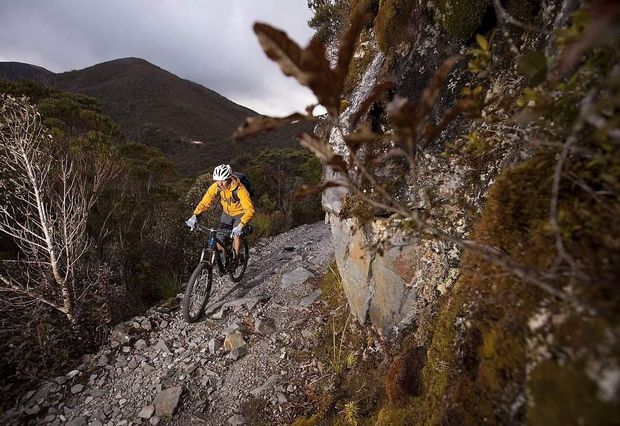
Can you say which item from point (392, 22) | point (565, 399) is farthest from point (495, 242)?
point (392, 22)

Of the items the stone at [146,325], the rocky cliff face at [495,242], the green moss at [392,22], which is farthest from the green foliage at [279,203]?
the rocky cliff face at [495,242]

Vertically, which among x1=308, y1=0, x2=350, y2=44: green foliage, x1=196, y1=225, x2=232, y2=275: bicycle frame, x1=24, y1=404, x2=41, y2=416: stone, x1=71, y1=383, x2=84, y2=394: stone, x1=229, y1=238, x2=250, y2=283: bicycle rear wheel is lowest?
x1=24, y1=404, x2=41, y2=416: stone

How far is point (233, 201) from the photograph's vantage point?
5.66 meters

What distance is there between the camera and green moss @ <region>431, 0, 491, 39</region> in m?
2.52

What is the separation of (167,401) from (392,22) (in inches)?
187

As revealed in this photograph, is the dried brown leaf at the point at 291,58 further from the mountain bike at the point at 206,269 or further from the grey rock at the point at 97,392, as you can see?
the grey rock at the point at 97,392

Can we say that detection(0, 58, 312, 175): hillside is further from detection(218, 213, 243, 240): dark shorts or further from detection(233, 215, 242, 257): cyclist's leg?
detection(233, 215, 242, 257): cyclist's leg

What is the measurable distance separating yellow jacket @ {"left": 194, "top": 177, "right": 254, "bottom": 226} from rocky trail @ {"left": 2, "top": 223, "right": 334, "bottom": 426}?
140 cm

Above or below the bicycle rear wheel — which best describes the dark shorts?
above

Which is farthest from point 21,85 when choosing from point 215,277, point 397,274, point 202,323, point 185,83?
point 185,83

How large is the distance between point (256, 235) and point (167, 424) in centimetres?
552

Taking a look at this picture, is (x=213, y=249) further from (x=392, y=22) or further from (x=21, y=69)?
(x=21, y=69)

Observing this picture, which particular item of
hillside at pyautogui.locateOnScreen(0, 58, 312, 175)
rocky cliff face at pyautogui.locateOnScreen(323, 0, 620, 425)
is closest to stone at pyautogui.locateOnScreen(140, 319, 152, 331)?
rocky cliff face at pyautogui.locateOnScreen(323, 0, 620, 425)

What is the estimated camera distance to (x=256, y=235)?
8.76 m
